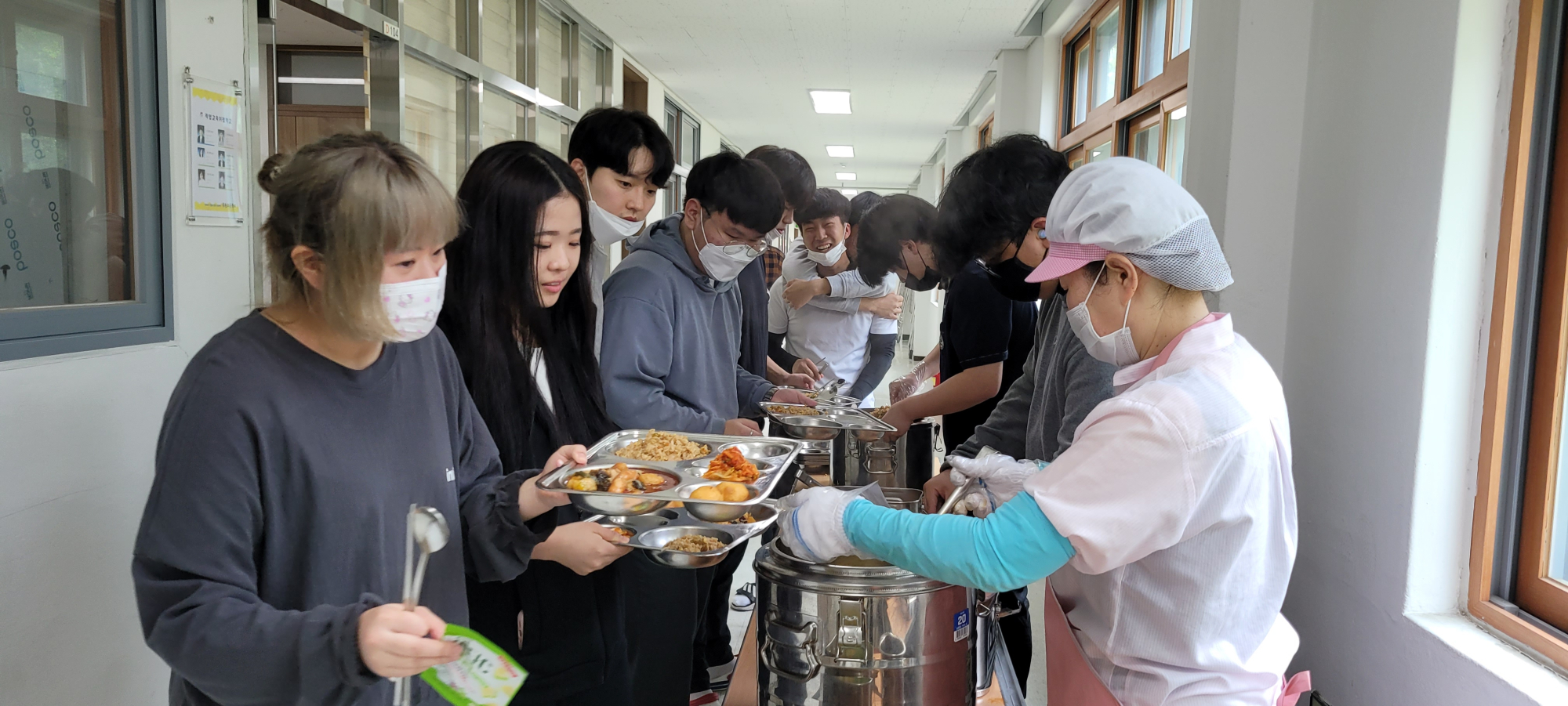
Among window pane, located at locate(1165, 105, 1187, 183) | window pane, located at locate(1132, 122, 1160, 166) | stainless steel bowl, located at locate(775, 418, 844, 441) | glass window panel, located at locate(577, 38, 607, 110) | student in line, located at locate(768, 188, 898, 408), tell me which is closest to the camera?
stainless steel bowl, located at locate(775, 418, 844, 441)

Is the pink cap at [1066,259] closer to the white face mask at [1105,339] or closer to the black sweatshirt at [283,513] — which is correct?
the white face mask at [1105,339]

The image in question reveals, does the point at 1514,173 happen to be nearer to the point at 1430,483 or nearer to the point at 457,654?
the point at 1430,483

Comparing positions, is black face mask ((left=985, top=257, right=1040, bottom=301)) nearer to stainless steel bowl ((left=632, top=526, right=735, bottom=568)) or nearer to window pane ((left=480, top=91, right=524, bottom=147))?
stainless steel bowl ((left=632, top=526, right=735, bottom=568))

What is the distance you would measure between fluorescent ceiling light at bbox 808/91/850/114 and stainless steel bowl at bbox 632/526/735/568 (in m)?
7.92

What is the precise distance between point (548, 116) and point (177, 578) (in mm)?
5536

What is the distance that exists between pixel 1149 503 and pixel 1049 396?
2.39 ft

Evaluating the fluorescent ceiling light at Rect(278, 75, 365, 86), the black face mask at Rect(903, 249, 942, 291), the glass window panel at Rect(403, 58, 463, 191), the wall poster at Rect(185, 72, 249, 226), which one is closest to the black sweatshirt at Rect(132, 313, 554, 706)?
the wall poster at Rect(185, 72, 249, 226)

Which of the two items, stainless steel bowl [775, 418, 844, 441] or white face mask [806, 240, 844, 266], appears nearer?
stainless steel bowl [775, 418, 844, 441]

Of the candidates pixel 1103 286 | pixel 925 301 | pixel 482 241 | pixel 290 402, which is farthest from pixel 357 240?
pixel 925 301

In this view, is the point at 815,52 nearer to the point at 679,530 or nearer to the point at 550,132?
the point at 550,132

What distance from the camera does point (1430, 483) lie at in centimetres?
173

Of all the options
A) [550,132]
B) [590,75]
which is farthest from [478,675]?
[590,75]

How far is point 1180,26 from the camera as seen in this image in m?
3.92

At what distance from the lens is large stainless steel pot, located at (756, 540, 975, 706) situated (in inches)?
52.7
